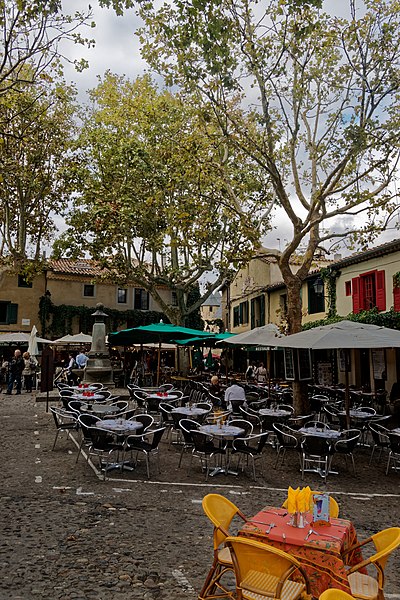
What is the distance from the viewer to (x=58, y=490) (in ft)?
23.6

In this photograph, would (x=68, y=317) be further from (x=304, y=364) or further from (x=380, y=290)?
(x=304, y=364)

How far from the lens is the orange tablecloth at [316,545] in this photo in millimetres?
3598

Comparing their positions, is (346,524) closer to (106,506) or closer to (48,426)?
(106,506)

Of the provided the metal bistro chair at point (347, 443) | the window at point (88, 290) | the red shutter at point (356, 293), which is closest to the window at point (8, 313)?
the window at point (88, 290)

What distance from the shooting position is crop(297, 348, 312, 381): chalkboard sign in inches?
520

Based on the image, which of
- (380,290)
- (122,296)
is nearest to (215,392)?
(380,290)

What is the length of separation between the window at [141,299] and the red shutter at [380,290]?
22.8m

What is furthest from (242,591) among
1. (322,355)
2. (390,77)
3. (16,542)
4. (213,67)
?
(322,355)

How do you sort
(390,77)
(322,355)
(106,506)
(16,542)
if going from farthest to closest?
(322,355) → (390,77) → (106,506) → (16,542)

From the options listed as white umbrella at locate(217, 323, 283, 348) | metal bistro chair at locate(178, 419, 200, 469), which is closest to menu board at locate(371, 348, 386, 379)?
white umbrella at locate(217, 323, 283, 348)

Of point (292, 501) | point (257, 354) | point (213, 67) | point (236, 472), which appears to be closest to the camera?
point (292, 501)

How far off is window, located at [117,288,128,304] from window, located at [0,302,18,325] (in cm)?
733

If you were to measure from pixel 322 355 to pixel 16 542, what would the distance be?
17893mm

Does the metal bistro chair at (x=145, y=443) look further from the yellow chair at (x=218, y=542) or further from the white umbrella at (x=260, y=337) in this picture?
the white umbrella at (x=260, y=337)
